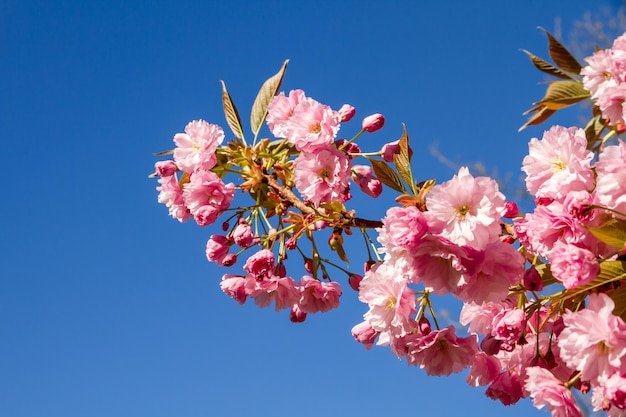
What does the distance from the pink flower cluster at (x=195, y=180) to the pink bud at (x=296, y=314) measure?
11.5 inches

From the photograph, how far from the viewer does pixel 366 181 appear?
1551 millimetres

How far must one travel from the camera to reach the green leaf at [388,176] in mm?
1260

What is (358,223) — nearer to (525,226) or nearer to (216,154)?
(525,226)

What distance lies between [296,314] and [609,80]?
88cm

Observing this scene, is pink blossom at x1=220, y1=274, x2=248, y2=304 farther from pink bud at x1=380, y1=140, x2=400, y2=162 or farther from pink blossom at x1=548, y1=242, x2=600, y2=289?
pink blossom at x1=548, y1=242, x2=600, y2=289

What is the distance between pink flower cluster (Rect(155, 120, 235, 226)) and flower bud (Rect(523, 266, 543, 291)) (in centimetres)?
74

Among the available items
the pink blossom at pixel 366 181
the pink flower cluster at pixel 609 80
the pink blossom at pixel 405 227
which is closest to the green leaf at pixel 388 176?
the pink blossom at pixel 405 227

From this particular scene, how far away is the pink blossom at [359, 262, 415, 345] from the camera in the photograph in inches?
50.3

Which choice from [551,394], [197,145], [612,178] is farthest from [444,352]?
[197,145]

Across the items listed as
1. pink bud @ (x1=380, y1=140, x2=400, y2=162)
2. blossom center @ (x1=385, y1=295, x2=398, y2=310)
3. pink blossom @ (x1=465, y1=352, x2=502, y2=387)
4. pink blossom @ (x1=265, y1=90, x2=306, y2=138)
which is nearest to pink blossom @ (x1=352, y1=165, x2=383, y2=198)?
pink bud @ (x1=380, y1=140, x2=400, y2=162)

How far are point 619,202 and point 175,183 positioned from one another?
3.53 feet

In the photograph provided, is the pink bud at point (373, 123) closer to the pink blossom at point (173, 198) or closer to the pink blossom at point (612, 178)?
the pink blossom at point (173, 198)

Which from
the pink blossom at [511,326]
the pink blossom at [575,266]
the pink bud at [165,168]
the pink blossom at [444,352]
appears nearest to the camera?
the pink blossom at [575,266]

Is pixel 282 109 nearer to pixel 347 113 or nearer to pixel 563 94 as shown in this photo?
pixel 347 113
